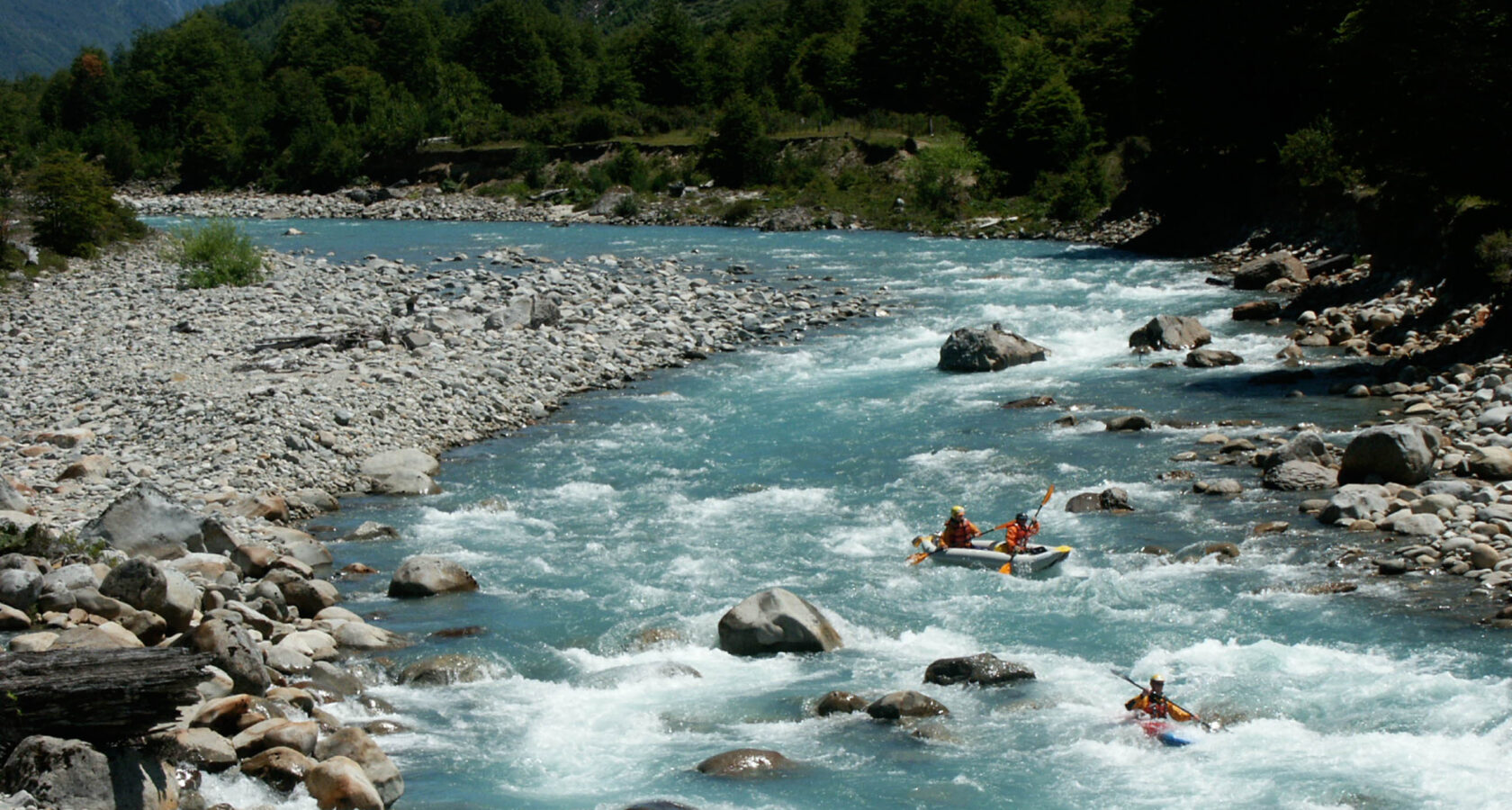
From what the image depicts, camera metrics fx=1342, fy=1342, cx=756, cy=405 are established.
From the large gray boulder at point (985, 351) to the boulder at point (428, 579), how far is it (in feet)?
44.0

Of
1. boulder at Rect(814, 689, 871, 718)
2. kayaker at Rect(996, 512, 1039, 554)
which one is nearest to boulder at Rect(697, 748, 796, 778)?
boulder at Rect(814, 689, 871, 718)

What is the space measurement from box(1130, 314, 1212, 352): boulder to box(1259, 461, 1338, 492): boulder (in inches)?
361

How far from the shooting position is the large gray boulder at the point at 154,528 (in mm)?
13523

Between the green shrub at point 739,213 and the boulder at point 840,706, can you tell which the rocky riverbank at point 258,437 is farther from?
the green shrub at point 739,213

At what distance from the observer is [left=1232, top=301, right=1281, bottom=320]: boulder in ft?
93.8

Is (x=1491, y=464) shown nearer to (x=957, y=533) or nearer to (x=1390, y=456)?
(x=1390, y=456)

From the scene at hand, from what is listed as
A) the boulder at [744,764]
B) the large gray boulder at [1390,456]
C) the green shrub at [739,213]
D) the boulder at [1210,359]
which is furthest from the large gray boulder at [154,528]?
the green shrub at [739,213]

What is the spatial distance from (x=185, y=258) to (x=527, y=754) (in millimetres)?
26520

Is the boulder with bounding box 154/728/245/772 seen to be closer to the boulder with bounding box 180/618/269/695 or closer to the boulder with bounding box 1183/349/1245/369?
the boulder with bounding box 180/618/269/695

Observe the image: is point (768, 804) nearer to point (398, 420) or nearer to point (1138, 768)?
point (1138, 768)

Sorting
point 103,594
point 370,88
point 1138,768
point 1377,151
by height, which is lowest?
point 1138,768

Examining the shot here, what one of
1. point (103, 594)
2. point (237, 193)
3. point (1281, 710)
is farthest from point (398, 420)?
point (237, 193)

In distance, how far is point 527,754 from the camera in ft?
35.4

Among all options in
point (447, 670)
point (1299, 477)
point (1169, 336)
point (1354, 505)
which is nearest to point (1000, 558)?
point (1354, 505)
